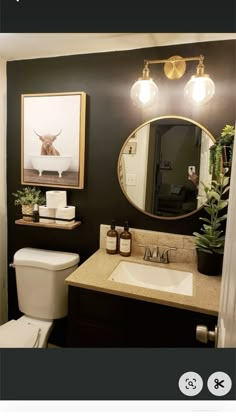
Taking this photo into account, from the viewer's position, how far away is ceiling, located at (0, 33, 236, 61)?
124 centimetres

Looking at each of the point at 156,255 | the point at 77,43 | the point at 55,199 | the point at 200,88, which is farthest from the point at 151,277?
the point at 77,43

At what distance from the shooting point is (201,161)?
53.9 inches

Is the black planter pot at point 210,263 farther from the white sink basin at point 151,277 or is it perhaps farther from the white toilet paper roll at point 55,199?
the white toilet paper roll at point 55,199

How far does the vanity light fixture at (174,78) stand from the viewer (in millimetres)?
1231

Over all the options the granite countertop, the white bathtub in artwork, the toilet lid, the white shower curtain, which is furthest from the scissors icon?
the white shower curtain

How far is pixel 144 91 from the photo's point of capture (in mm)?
1326

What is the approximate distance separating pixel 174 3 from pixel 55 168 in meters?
1.28

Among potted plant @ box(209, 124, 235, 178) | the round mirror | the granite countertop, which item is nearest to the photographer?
the granite countertop

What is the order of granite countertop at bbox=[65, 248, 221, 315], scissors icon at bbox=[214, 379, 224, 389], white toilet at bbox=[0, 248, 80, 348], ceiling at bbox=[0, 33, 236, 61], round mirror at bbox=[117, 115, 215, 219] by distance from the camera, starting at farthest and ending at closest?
white toilet at bbox=[0, 248, 80, 348], round mirror at bbox=[117, 115, 215, 219], ceiling at bbox=[0, 33, 236, 61], granite countertop at bbox=[65, 248, 221, 315], scissors icon at bbox=[214, 379, 224, 389]

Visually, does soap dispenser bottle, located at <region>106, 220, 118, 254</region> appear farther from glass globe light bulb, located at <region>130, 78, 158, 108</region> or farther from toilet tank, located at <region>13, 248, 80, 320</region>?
glass globe light bulb, located at <region>130, 78, 158, 108</region>

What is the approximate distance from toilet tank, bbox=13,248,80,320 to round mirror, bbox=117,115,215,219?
0.57 meters

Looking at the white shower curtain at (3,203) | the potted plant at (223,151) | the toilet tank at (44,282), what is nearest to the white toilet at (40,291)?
the toilet tank at (44,282)

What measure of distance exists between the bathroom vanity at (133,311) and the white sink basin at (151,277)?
5 centimetres
